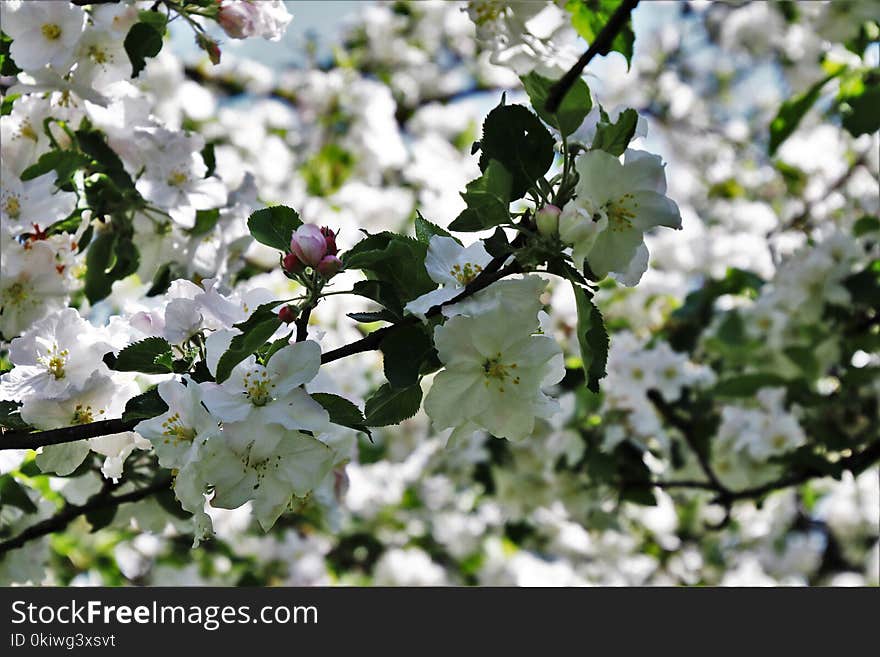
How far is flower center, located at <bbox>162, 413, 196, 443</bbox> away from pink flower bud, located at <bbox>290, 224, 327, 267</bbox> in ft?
0.70

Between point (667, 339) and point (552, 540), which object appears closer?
point (667, 339)

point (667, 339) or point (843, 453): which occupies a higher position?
point (667, 339)

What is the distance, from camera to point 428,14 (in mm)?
5125

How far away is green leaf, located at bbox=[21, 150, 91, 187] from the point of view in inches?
59.9

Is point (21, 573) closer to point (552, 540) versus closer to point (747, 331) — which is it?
point (747, 331)

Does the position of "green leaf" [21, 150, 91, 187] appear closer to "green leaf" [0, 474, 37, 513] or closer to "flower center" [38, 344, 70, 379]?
"flower center" [38, 344, 70, 379]

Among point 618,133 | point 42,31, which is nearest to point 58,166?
point 42,31

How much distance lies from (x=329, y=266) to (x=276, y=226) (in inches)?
4.5

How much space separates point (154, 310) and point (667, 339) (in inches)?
84.4

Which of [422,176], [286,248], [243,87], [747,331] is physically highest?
[243,87]

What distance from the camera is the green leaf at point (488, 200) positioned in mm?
1036

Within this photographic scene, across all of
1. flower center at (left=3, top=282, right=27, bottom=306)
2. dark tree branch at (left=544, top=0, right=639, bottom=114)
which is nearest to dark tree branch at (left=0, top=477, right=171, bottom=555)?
flower center at (left=3, top=282, right=27, bottom=306)
